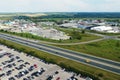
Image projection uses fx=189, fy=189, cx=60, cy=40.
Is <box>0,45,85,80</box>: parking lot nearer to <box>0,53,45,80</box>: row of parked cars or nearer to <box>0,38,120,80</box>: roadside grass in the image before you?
<box>0,53,45,80</box>: row of parked cars

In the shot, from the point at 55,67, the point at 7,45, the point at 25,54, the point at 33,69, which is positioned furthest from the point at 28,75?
the point at 7,45

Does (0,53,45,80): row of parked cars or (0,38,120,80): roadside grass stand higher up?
(0,38,120,80): roadside grass

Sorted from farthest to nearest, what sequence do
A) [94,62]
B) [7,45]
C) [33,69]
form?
[7,45] → [94,62] → [33,69]

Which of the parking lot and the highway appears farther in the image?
the highway

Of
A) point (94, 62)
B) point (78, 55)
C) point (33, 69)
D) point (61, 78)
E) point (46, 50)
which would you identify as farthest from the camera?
point (46, 50)

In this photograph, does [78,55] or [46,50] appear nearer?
[78,55]

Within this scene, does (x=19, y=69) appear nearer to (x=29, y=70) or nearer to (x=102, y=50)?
(x=29, y=70)

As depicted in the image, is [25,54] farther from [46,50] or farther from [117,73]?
[117,73]

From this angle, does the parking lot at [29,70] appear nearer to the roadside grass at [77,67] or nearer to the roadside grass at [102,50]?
the roadside grass at [77,67]

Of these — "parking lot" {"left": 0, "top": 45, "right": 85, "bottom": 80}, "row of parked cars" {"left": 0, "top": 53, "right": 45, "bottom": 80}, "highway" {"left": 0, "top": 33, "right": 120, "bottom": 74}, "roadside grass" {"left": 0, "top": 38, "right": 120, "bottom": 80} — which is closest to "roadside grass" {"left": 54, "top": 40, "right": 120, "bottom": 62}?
"highway" {"left": 0, "top": 33, "right": 120, "bottom": 74}
